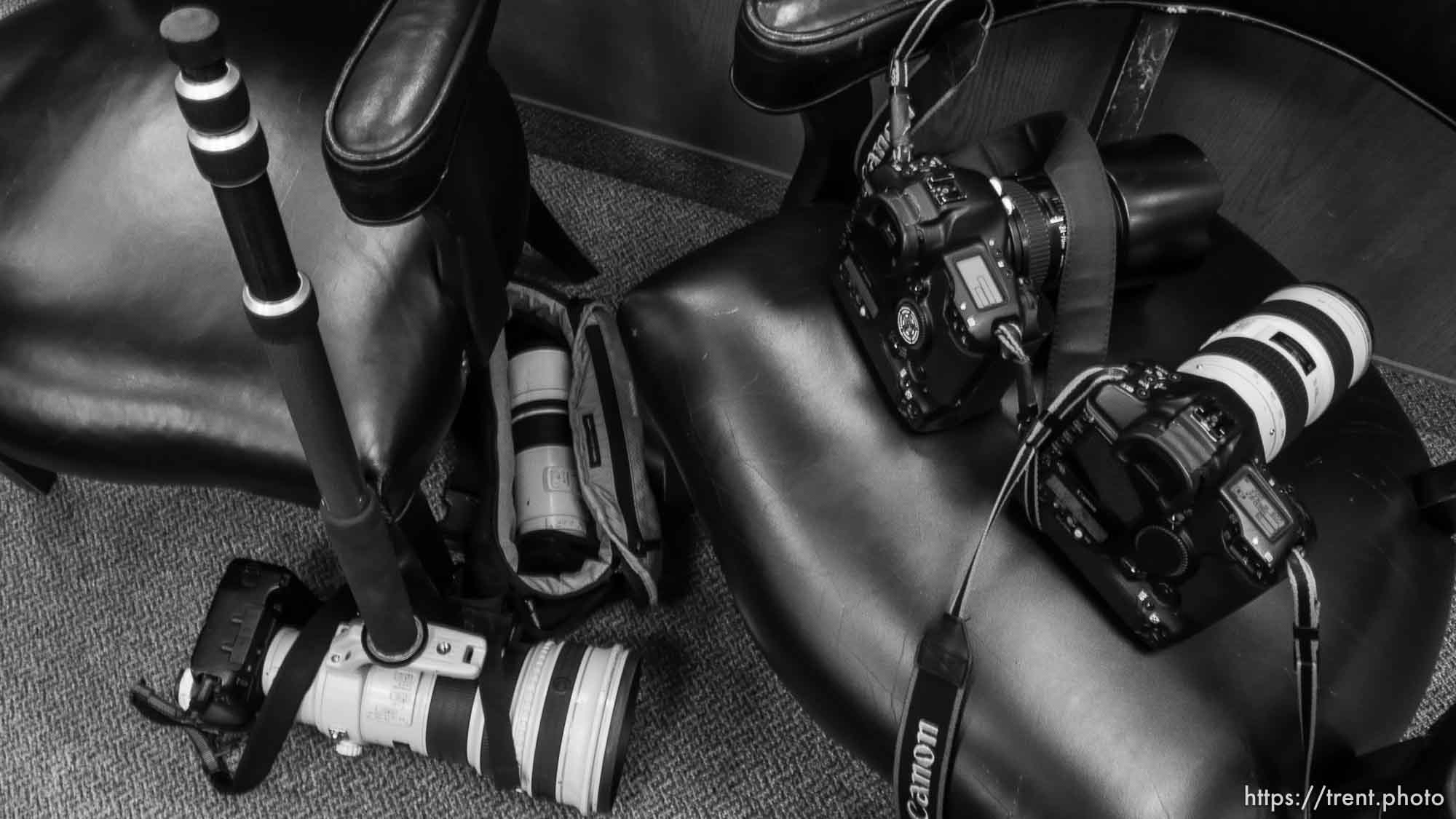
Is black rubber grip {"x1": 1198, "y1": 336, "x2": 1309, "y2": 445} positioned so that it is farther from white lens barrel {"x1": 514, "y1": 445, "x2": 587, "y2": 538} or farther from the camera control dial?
white lens barrel {"x1": 514, "y1": 445, "x2": 587, "y2": 538}

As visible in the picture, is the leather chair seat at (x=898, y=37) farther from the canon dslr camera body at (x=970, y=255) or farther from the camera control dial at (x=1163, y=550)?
the camera control dial at (x=1163, y=550)

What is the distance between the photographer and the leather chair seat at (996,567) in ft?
2.13

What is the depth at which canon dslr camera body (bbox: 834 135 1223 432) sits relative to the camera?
673 millimetres

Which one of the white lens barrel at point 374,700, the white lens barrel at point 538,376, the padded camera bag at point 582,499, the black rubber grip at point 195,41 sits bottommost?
the white lens barrel at point 374,700

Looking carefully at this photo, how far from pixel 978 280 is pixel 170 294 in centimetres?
60

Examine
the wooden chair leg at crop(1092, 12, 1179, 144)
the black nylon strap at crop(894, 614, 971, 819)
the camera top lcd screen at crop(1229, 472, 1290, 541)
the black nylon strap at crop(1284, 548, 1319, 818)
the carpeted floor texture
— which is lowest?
the carpeted floor texture

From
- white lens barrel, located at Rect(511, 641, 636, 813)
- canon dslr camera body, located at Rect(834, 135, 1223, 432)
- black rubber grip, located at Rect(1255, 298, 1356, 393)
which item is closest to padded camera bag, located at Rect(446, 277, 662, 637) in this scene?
white lens barrel, located at Rect(511, 641, 636, 813)

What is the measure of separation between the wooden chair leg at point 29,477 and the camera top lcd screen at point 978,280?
933mm

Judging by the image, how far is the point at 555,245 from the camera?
123 centimetres

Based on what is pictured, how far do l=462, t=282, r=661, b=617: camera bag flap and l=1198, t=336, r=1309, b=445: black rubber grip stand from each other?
1.88 feet

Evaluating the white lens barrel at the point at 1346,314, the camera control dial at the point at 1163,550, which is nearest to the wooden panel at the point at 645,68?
the white lens barrel at the point at 1346,314

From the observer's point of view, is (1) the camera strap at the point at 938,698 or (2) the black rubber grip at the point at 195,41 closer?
(2) the black rubber grip at the point at 195,41

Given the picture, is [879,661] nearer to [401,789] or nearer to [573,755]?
[573,755]

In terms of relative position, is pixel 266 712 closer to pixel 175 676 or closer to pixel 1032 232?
pixel 175 676
